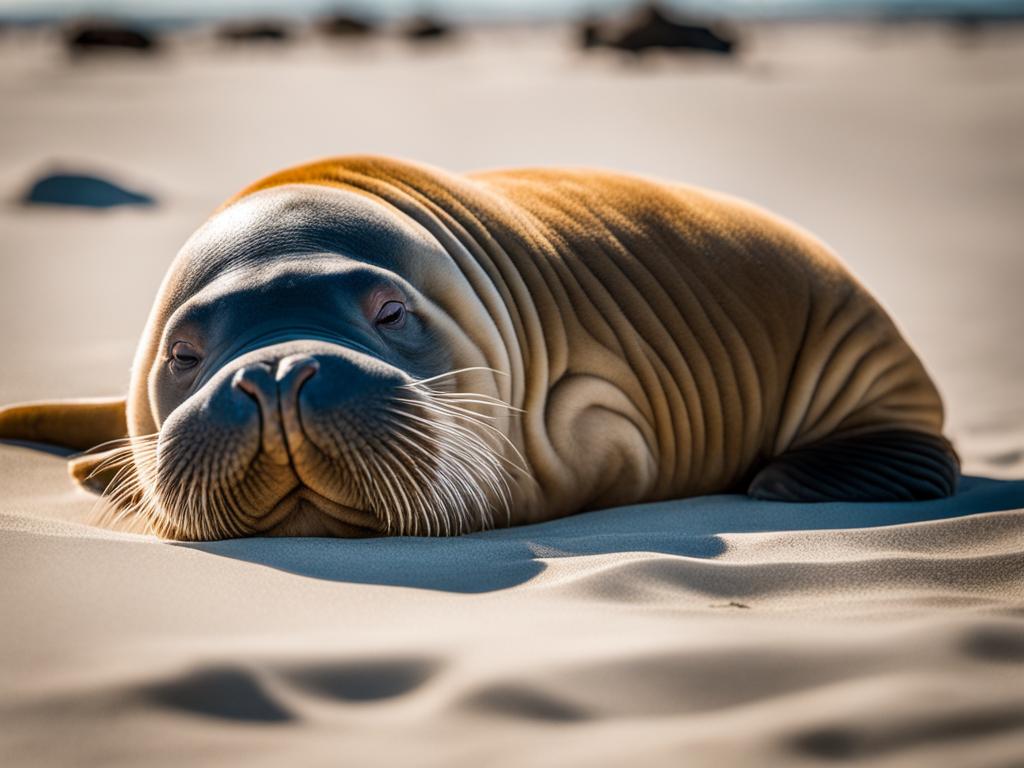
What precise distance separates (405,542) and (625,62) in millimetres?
25058

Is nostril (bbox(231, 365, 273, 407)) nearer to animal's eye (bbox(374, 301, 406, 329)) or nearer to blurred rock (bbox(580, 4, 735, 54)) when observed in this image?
animal's eye (bbox(374, 301, 406, 329))

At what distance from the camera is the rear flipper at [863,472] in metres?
3.88

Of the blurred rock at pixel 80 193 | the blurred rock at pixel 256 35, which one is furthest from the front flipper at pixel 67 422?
the blurred rock at pixel 256 35

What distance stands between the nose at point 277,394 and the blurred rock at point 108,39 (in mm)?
31288

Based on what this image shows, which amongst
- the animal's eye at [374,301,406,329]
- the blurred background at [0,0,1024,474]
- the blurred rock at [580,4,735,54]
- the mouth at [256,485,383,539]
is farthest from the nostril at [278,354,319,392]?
the blurred rock at [580,4,735,54]

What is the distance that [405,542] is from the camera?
124 inches

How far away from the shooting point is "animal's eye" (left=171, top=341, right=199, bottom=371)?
341 centimetres

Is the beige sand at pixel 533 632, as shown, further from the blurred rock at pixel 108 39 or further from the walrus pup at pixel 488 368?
the blurred rock at pixel 108 39

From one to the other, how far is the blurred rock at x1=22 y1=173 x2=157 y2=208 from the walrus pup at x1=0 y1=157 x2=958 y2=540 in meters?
6.27

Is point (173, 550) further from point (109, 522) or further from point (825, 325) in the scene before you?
point (825, 325)

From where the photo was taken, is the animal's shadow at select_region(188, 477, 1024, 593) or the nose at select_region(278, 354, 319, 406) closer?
the animal's shadow at select_region(188, 477, 1024, 593)

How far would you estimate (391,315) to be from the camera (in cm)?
350

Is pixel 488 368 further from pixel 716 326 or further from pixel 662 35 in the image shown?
pixel 662 35

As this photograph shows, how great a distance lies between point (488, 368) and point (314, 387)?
0.78 meters
